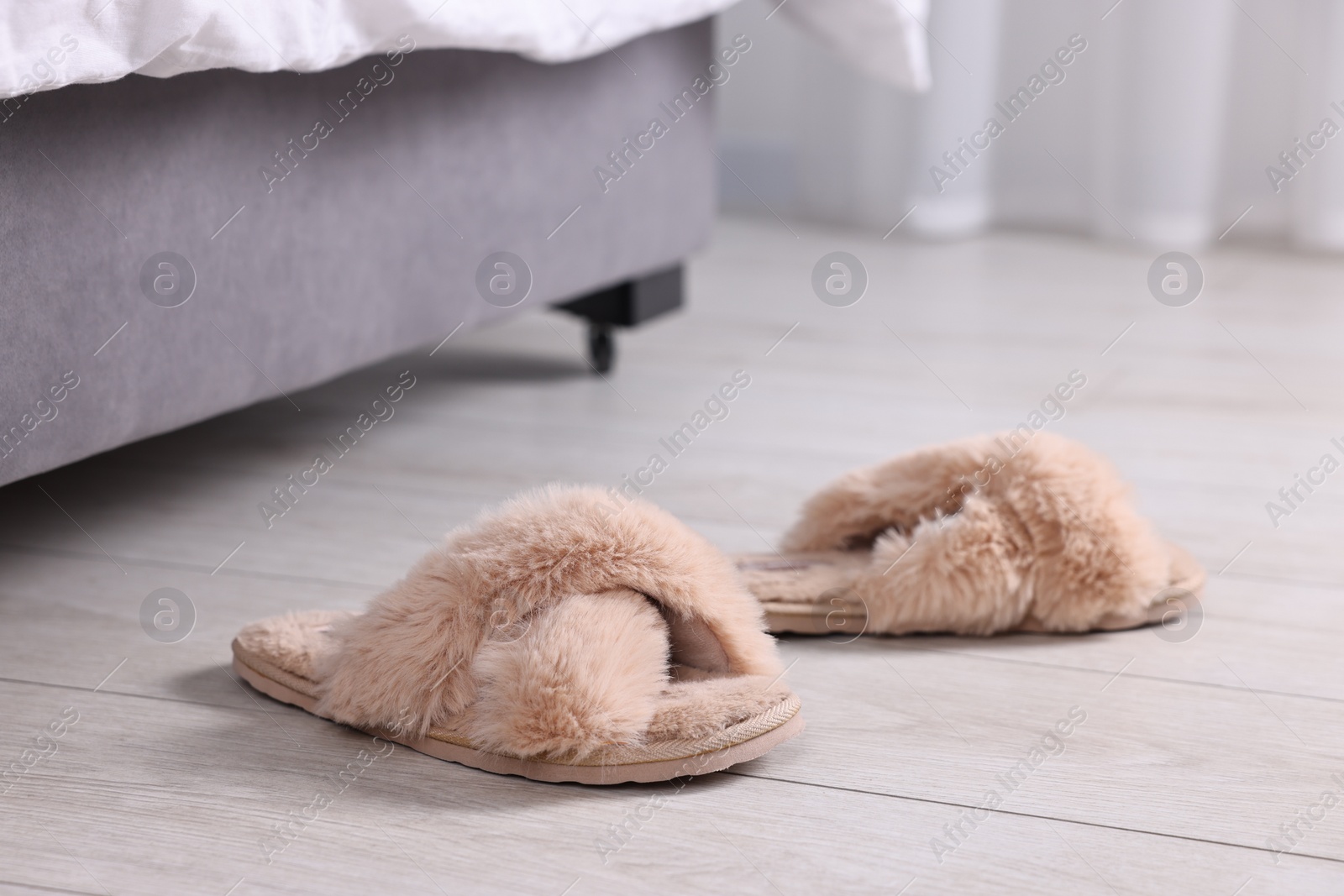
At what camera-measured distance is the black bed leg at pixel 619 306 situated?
168 cm

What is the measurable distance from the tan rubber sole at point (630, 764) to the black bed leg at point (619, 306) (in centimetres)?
97

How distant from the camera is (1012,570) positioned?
94cm

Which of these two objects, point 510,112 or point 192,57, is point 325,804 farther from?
point 510,112

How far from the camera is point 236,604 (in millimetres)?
1000

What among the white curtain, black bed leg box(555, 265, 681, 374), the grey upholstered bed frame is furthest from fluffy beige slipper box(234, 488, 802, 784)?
the white curtain

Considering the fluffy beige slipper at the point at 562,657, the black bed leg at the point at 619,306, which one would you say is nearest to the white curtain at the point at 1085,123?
the black bed leg at the point at 619,306

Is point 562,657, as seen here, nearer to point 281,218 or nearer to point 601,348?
point 281,218

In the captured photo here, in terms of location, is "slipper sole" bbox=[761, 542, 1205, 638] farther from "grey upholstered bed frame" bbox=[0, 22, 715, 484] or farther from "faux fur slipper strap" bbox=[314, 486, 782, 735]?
"grey upholstered bed frame" bbox=[0, 22, 715, 484]

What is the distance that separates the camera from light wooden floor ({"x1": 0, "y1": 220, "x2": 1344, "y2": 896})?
2.20 ft

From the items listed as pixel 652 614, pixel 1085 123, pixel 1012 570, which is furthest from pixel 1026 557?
pixel 1085 123

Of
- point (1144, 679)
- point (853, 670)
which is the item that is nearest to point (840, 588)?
point (853, 670)

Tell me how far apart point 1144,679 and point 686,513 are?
455 mm

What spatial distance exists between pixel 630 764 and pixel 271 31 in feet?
1.81

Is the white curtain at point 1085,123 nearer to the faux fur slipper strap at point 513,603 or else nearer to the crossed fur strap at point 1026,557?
the crossed fur strap at point 1026,557
